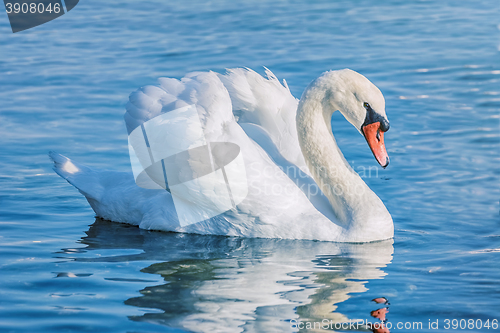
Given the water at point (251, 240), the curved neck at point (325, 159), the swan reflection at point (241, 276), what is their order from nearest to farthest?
the swan reflection at point (241, 276), the water at point (251, 240), the curved neck at point (325, 159)

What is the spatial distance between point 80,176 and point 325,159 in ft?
8.35

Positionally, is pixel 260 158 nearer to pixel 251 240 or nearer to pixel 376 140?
pixel 251 240

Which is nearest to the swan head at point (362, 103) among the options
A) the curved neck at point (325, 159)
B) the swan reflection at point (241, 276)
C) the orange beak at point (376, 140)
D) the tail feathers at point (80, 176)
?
the orange beak at point (376, 140)

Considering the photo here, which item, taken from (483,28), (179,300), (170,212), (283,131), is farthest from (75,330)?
(483,28)

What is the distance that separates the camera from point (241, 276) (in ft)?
19.9

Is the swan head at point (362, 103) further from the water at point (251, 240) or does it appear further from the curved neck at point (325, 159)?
the water at point (251, 240)

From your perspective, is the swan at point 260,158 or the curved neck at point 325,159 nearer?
the swan at point 260,158

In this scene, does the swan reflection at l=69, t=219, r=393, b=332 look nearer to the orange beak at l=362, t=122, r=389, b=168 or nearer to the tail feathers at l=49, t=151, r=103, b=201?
the tail feathers at l=49, t=151, r=103, b=201

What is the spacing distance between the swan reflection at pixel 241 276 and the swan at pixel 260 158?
0.19 meters

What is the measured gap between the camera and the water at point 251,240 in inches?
215

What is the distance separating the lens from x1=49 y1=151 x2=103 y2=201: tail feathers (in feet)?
24.9

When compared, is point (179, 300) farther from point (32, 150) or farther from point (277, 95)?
point (32, 150)

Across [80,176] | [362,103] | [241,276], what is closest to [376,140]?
[362,103]

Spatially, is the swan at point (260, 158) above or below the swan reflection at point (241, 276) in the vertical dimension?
above
